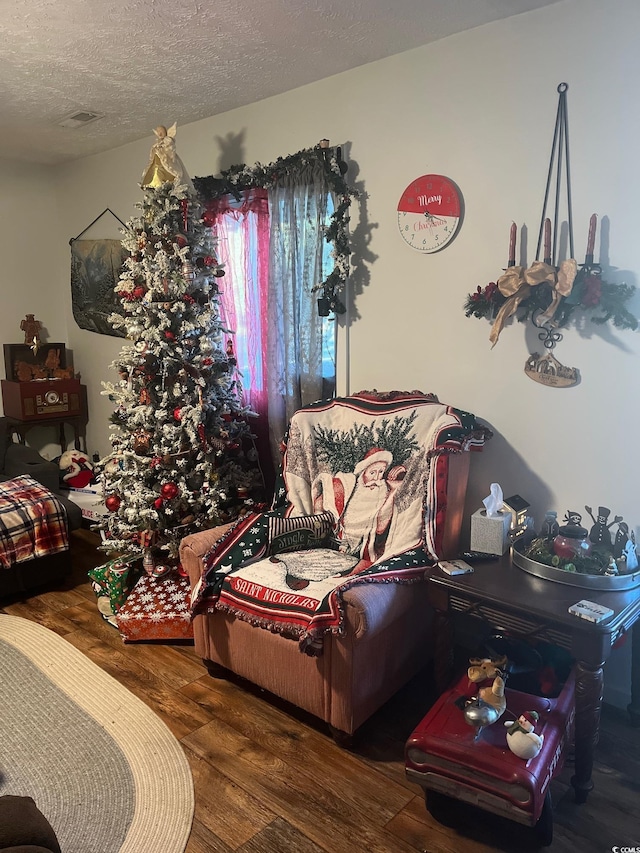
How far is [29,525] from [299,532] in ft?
5.43

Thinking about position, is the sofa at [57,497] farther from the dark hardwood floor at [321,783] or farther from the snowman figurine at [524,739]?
the snowman figurine at [524,739]

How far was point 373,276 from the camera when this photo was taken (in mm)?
3076

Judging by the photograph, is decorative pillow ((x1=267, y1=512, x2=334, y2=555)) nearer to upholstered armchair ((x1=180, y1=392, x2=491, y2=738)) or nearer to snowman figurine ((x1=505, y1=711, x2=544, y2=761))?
upholstered armchair ((x1=180, y1=392, x2=491, y2=738))

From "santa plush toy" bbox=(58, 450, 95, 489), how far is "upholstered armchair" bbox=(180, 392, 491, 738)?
2.41 meters

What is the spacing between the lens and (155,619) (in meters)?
2.95

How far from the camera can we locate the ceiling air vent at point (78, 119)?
3.73 meters

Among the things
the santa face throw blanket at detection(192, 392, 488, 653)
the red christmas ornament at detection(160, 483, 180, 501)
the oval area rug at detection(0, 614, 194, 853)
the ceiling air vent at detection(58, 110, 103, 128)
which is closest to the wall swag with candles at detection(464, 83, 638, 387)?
the santa face throw blanket at detection(192, 392, 488, 653)

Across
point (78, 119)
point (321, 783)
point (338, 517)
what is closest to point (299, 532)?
point (338, 517)

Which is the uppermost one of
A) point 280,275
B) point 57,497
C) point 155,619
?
point 280,275

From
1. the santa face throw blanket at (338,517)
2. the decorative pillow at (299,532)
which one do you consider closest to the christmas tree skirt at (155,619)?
the santa face throw blanket at (338,517)

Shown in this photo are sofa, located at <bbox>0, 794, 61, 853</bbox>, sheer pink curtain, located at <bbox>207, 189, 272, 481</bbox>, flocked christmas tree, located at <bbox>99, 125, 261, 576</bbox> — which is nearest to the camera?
sofa, located at <bbox>0, 794, 61, 853</bbox>

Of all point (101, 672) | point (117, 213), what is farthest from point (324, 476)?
point (117, 213)

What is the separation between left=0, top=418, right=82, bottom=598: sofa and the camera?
342 centimetres

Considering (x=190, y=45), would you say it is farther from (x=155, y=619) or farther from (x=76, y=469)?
(x=76, y=469)
